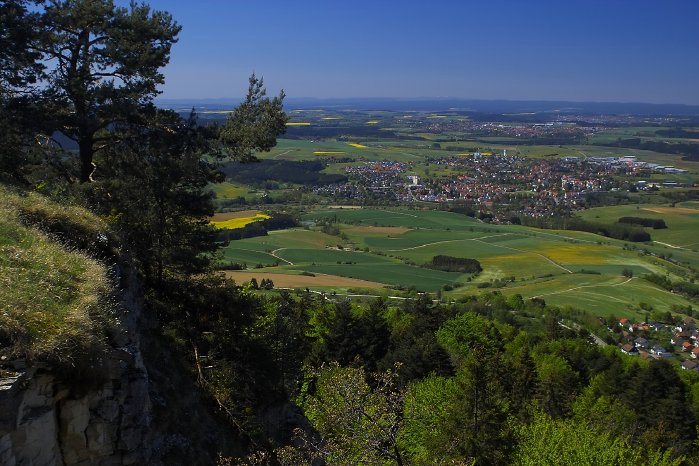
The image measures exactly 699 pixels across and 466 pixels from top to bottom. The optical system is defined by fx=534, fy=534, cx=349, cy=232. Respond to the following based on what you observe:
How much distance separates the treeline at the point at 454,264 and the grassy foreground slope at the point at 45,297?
2167 inches

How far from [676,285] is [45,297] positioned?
199 feet

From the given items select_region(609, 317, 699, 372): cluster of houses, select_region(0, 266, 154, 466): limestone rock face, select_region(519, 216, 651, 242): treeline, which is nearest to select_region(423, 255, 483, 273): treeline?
select_region(609, 317, 699, 372): cluster of houses

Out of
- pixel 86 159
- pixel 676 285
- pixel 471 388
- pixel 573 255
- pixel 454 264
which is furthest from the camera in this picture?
pixel 573 255

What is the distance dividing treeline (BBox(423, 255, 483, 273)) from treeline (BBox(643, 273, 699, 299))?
1757 centimetres

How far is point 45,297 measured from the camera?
5539 mm

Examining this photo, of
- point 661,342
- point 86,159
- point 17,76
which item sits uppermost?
point 17,76

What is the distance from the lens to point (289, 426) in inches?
554

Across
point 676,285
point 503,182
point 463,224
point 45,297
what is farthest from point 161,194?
point 503,182

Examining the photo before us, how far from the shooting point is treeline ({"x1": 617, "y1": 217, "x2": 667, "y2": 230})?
80.4 m

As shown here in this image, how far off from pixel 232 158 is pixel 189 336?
5047 millimetres

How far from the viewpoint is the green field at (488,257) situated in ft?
169

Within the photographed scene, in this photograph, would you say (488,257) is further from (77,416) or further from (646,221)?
(77,416)

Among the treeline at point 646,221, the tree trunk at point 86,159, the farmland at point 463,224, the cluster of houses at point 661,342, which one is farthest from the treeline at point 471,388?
the treeline at point 646,221

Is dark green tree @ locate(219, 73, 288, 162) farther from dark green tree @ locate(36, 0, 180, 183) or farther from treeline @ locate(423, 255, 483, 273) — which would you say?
treeline @ locate(423, 255, 483, 273)
